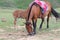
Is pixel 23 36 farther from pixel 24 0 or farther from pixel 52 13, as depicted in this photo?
pixel 24 0

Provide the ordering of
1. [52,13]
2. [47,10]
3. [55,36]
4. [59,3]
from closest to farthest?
[55,36], [47,10], [52,13], [59,3]

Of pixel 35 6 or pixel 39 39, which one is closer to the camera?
pixel 39 39

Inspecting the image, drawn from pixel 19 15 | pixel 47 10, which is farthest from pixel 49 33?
pixel 19 15

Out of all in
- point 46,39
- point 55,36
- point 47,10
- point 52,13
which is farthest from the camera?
point 52,13

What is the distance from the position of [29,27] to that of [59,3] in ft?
82.5

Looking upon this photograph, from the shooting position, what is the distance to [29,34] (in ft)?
34.8

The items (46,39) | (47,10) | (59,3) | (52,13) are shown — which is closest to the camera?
(46,39)

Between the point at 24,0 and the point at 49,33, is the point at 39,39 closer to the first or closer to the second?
the point at 49,33

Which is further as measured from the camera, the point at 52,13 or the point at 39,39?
the point at 52,13

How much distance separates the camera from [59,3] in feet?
115

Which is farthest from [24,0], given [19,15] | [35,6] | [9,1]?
[35,6]

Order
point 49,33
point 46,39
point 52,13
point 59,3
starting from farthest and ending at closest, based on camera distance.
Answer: point 59,3 → point 52,13 → point 49,33 → point 46,39

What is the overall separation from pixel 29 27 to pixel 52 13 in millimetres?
3309

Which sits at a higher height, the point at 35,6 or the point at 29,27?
the point at 35,6
